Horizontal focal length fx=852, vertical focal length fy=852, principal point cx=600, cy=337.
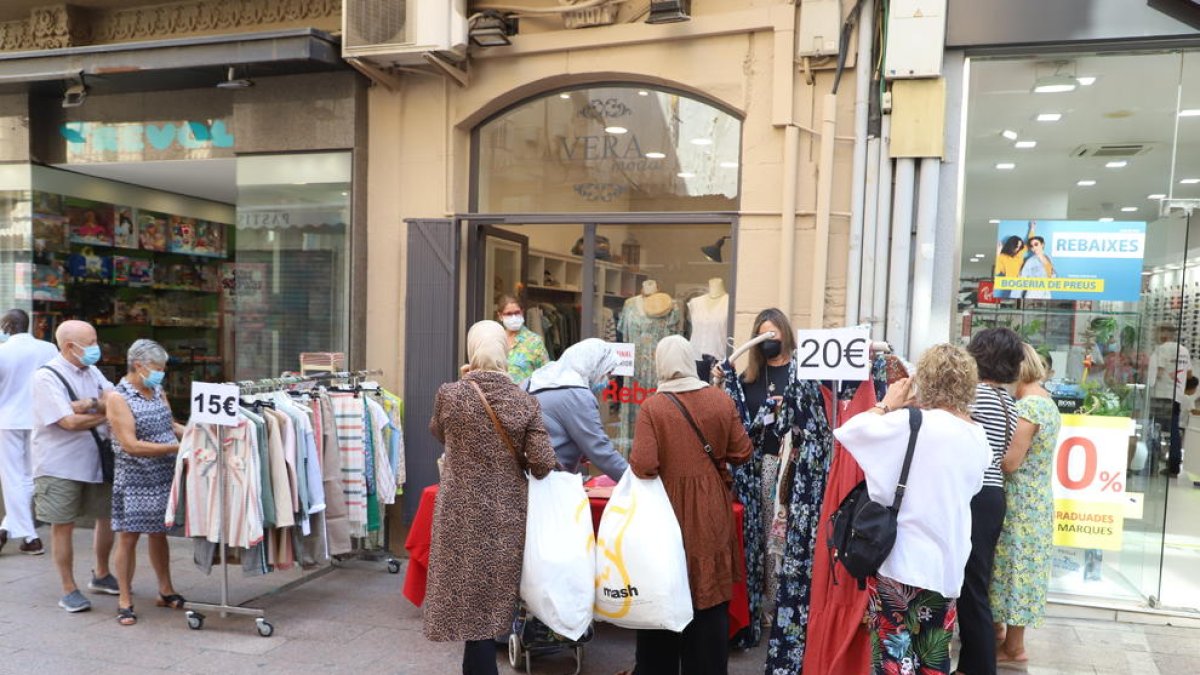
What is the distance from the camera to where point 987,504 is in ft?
14.1

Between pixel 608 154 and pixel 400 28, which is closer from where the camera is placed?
pixel 400 28

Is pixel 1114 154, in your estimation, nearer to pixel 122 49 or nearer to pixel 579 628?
pixel 579 628

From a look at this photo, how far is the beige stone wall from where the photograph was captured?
605cm

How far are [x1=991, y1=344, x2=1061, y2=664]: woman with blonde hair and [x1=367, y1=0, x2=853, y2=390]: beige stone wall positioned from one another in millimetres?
1562

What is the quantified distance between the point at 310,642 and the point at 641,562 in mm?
2496

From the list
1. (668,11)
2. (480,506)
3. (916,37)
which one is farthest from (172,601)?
(916,37)

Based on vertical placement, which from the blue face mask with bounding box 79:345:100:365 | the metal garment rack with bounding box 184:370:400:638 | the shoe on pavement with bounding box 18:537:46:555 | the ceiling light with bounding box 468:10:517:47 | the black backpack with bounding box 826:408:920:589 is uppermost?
the ceiling light with bounding box 468:10:517:47

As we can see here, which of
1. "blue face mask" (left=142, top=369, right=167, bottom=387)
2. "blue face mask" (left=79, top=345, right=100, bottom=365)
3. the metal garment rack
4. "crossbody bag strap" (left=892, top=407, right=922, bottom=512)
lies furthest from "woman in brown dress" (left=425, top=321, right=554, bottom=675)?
"blue face mask" (left=79, top=345, right=100, bottom=365)

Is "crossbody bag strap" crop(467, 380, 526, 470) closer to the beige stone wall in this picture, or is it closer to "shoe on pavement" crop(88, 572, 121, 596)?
the beige stone wall

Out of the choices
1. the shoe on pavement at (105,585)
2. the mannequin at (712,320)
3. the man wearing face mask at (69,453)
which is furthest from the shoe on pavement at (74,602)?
the mannequin at (712,320)

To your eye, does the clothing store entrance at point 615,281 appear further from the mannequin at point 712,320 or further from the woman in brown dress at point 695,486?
the woman in brown dress at point 695,486

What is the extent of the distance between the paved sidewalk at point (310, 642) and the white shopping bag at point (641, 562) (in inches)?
45.0

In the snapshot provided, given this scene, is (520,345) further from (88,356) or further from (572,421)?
(88,356)

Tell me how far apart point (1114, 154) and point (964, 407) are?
345 centimetres
